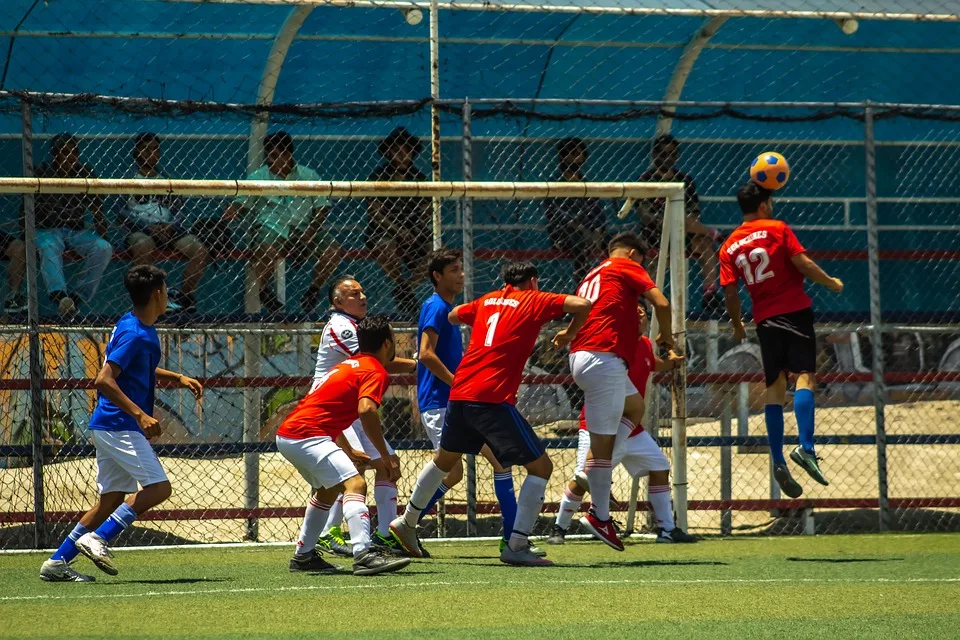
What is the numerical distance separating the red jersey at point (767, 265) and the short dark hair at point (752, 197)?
10 cm

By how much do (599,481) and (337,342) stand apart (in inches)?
79.3

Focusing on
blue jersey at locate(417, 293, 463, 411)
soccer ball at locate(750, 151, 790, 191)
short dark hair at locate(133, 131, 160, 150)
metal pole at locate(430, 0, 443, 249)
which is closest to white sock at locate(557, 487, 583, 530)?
blue jersey at locate(417, 293, 463, 411)

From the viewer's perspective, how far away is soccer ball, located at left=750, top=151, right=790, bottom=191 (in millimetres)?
9234

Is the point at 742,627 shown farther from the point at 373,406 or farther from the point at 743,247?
the point at 743,247

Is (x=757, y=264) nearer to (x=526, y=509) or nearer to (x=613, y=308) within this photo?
(x=613, y=308)

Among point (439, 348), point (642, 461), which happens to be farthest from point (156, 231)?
point (642, 461)

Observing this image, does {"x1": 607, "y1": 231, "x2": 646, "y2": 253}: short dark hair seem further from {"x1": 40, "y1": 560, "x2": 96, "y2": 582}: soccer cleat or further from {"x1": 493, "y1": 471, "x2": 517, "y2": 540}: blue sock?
{"x1": 40, "y1": 560, "x2": 96, "y2": 582}: soccer cleat

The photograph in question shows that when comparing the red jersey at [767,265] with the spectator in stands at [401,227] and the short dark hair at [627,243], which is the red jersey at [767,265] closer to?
the short dark hair at [627,243]

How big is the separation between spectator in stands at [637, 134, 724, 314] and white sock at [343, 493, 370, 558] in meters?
4.86

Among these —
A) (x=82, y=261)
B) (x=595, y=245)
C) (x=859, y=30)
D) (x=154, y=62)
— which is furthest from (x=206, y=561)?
(x=859, y=30)

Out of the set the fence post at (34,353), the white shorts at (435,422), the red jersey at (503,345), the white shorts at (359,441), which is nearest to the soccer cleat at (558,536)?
the white shorts at (435,422)

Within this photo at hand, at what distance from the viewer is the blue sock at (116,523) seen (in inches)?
301

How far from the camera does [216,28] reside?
1185 centimetres

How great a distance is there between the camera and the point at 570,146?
37.9ft
